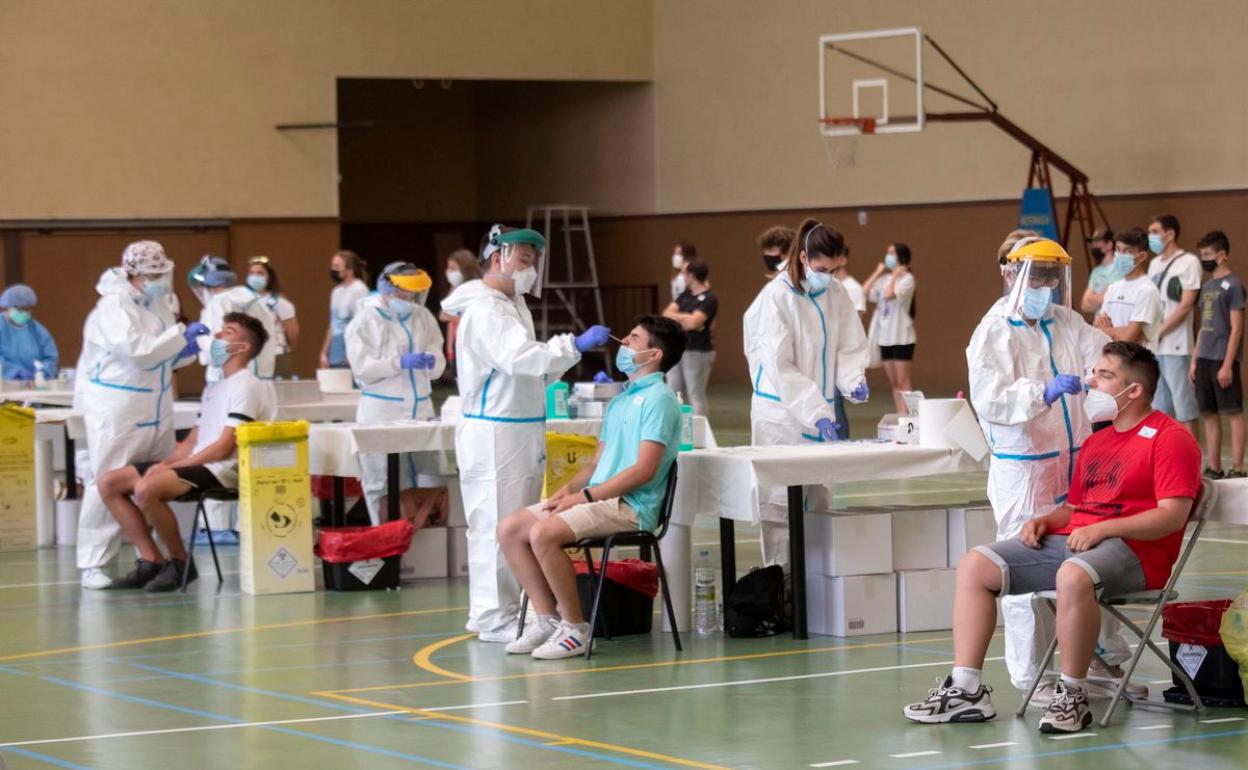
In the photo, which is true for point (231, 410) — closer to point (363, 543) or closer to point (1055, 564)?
point (363, 543)

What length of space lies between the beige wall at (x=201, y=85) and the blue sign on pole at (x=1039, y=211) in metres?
6.61

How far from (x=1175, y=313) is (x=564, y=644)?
648 cm

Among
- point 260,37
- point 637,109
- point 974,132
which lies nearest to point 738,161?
point 637,109

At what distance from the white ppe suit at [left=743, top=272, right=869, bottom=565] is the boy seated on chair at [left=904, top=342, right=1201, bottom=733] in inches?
85.0

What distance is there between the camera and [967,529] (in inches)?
311

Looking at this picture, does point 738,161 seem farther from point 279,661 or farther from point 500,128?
point 279,661

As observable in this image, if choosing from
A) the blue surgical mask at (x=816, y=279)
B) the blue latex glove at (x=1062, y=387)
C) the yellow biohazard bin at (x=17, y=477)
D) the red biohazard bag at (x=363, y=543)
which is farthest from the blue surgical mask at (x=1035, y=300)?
the yellow biohazard bin at (x=17, y=477)

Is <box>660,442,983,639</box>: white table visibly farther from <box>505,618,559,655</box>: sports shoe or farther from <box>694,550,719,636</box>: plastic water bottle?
<box>505,618,559,655</box>: sports shoe

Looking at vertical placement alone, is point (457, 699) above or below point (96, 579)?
below

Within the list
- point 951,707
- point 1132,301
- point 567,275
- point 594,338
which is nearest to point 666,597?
point 594,338

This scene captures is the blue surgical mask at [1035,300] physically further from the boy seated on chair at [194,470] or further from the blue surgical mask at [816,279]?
the boy seated on chair at [194,470]

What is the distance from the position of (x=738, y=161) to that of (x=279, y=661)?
17.5 m

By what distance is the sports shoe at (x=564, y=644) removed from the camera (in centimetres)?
729

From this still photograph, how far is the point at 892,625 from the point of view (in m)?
7.82
